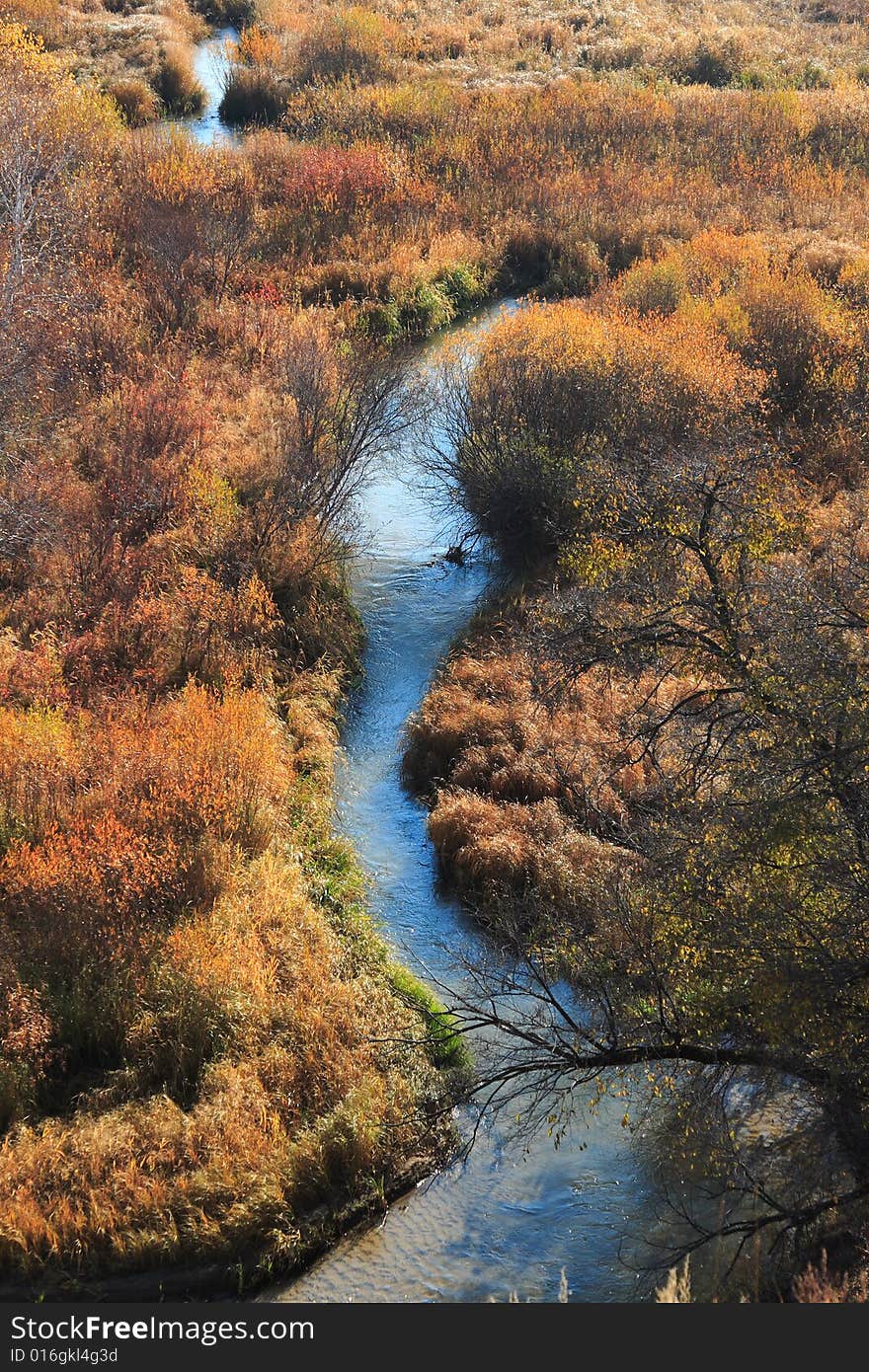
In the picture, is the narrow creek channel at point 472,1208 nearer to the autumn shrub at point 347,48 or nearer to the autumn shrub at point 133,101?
the autumn shrub at point 133,101

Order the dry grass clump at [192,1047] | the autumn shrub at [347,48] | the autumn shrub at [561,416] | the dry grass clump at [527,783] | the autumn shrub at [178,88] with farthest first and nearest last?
the autumn shrub at [347,48]
the autumn shrub at [178,88]
the autumn shrub at [561,416]
the dry grass clump at [527,783]
the dry grass clump at [192,1047]

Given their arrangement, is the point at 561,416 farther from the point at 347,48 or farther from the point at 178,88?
the point at 347,48

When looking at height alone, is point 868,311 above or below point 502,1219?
above

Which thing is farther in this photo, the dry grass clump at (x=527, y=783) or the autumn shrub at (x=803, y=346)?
the autumn shrub at (x=803, y=346)

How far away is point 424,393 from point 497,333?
7.30ft

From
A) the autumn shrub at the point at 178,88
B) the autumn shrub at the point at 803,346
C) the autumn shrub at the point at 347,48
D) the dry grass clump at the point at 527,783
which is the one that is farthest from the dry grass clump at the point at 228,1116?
the autumn shrub at the point at 347,48

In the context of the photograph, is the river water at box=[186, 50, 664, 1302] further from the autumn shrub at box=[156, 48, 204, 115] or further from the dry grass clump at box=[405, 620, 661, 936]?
the autumn shrub at box=[156, 48, 204, 115]

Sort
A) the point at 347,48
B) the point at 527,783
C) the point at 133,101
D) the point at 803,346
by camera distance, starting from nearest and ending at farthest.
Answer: the point at 527,783 → the point at 803,346 → the point at 133,101 → the point at 347,48

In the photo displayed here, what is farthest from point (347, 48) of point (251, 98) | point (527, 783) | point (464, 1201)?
point (464, 1201)

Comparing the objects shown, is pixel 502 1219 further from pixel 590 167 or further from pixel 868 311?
pixel 590 167

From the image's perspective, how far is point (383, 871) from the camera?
15273 millimetres

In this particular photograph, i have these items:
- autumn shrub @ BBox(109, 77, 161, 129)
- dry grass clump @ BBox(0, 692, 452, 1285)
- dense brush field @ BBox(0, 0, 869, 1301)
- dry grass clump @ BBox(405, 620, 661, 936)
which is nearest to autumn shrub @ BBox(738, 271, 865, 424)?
dense brush field @ BBox(0, 0, 869, 1301)

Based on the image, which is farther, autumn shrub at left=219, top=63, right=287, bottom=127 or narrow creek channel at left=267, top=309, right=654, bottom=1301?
autumn shrub at left=219, top=63, right=287, bottom=127

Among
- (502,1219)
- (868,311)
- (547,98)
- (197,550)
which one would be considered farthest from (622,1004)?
(547,98)
